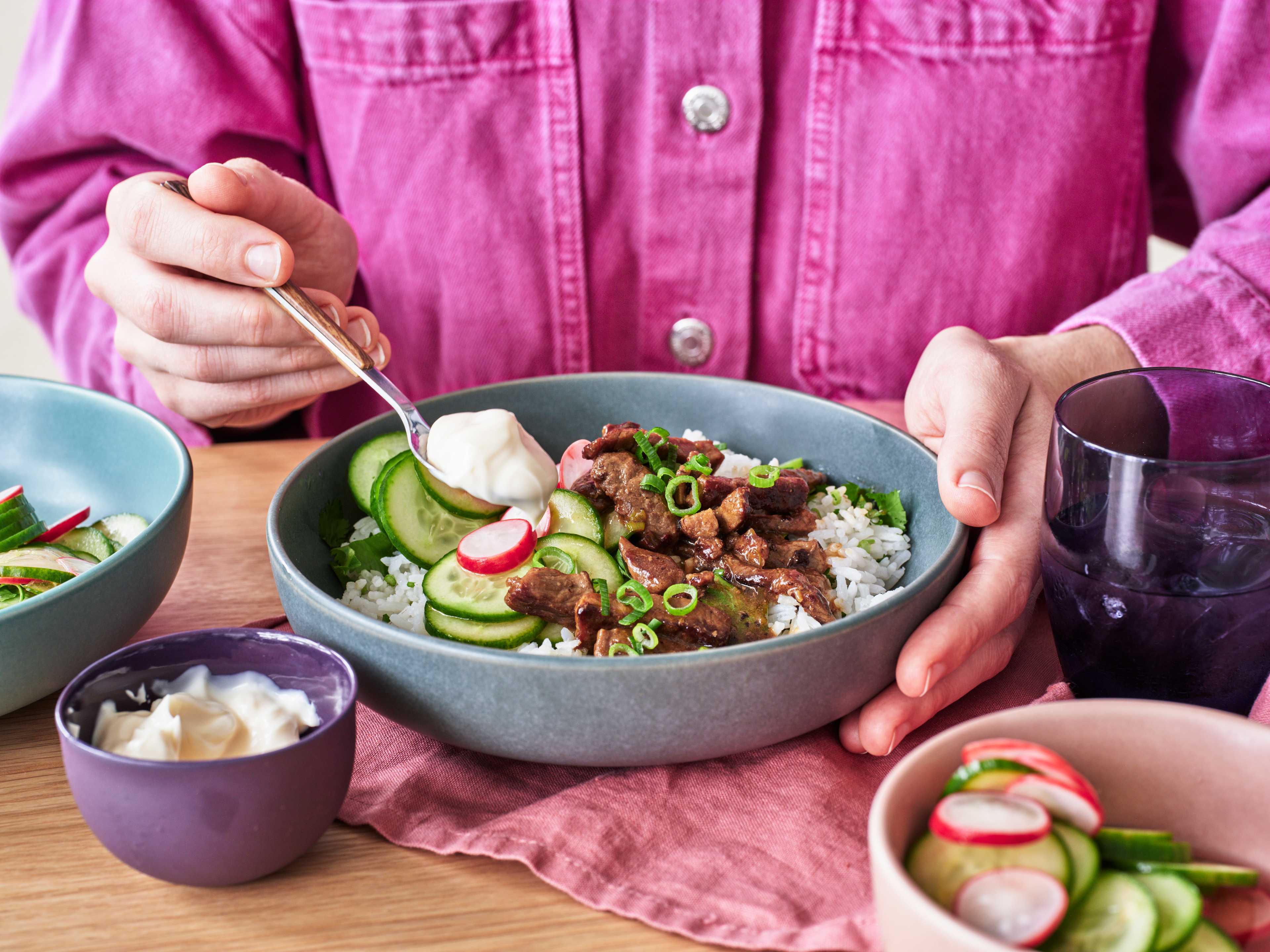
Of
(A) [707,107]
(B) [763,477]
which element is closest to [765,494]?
(B) [763,477]

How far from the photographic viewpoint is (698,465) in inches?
70.3

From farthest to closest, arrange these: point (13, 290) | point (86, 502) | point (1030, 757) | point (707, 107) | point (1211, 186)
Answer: point (13, 290) < point (1211, 186) < point (707, 107) < point (86, 502) < point (1030, 757)

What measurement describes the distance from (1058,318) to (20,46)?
5857 millimetres

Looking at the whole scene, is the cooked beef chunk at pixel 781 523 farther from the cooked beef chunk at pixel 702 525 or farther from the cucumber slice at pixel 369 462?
the cucumber slice at pixel 369 462

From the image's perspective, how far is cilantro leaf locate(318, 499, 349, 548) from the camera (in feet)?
5.93

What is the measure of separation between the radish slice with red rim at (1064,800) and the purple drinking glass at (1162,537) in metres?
0.40

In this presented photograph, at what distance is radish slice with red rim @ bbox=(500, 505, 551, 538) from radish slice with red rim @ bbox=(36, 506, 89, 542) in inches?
29.1

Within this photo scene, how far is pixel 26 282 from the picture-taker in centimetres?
271

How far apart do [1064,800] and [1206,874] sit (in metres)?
0.15

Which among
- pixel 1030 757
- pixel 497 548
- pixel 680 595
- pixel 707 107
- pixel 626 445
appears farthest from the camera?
pixel 707 107

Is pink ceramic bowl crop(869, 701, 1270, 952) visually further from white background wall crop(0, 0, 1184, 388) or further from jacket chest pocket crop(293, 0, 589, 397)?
white background wall crop(0, 0, 1184, 388)

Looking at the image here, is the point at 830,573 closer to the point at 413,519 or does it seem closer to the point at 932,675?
the point at 932,675

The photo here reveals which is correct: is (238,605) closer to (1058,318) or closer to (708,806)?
(708,806)

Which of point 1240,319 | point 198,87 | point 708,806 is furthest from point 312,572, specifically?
point 1240,319
